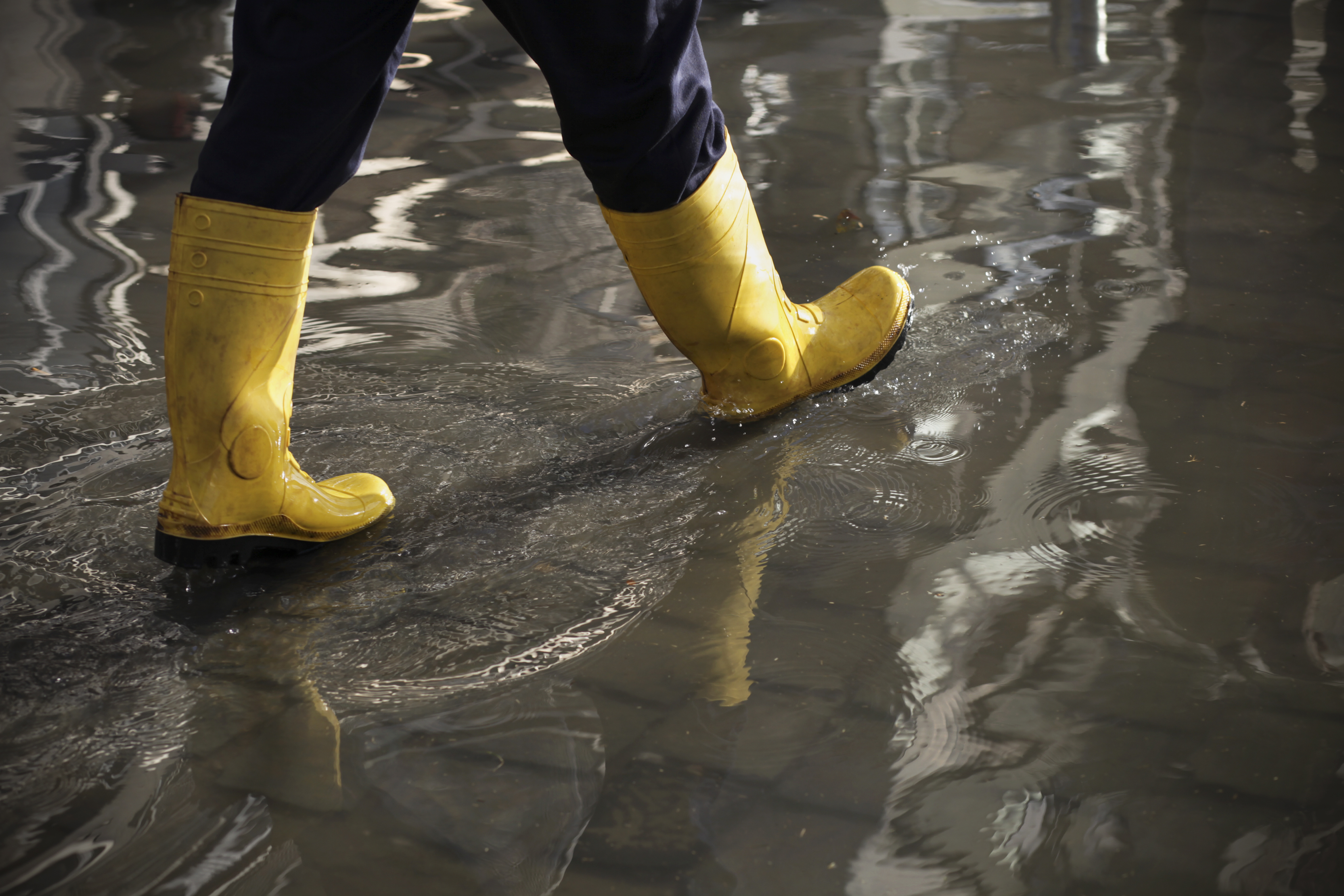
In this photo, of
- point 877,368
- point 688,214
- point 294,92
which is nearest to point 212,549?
point 294,92

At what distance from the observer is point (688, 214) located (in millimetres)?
1454

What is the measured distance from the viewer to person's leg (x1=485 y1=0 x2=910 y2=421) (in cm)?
125

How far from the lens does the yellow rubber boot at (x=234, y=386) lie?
126 cm

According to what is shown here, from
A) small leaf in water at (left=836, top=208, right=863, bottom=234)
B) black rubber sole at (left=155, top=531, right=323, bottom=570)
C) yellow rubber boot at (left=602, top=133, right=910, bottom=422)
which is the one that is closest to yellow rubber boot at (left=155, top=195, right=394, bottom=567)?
black rubber sole at (left=155, top=531, right=323, bottom=570)

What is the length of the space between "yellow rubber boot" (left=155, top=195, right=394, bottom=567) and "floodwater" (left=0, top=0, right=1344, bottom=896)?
0.07 m

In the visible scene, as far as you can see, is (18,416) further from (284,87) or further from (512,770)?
(512,770)

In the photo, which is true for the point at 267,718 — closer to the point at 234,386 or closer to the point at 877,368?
the point at 234,386

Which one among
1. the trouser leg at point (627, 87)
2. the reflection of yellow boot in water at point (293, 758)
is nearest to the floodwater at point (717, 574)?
the reflection of yellow boot in water at point (293, 758)

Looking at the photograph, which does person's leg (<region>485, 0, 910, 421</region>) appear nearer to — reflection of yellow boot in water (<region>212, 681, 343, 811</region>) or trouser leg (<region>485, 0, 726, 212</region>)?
trouser leg (<region>485, 0, 726, 212</region>)

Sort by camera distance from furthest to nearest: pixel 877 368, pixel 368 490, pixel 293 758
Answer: pixel 877 368
pixel 368 490
pixel 293 758

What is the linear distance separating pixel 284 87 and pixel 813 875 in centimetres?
97

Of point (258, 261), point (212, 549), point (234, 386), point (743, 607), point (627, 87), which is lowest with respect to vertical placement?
point (743, 607)

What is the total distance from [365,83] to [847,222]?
54.4 inches

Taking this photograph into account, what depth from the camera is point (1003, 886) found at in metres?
0.90
